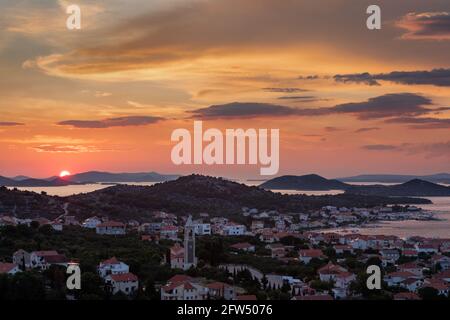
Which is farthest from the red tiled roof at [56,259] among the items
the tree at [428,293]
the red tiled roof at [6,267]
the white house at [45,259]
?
the tree at [428,293]

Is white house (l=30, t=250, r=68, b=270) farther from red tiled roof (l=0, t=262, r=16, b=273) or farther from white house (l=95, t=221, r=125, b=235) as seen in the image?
white house (l=95, t=221, r=125, b=235)

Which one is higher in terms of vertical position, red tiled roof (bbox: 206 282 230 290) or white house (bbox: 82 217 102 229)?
red tiled roof (bbox: 206 282 230 290)

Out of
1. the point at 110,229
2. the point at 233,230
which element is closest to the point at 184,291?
the point at 110,229

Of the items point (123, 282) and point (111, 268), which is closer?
point (123, 282)

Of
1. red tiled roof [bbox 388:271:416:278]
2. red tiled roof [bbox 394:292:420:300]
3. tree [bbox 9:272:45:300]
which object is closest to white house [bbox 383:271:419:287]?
red tiled roof [bbox 388:271:416:278]

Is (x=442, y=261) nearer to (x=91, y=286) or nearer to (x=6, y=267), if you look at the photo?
(x=91, y=286)
